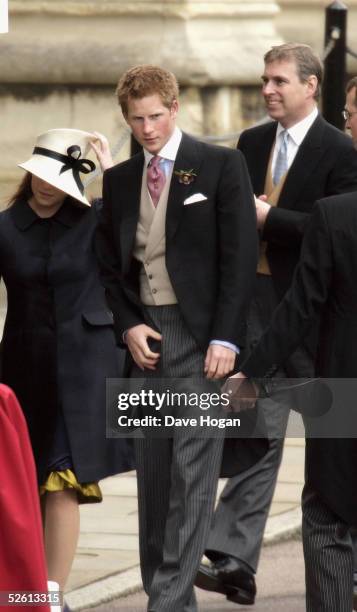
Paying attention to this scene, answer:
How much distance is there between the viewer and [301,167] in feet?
22.3

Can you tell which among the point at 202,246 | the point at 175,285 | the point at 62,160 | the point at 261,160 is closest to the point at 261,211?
the point at 261,160

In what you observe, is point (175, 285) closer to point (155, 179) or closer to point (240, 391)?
point (155, 179)

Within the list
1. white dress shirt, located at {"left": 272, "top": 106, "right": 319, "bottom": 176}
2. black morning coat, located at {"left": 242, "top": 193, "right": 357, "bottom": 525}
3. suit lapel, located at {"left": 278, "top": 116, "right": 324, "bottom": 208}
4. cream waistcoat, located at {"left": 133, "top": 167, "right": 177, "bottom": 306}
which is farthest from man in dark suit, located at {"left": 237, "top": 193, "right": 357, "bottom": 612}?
white dress shirt, located at {"left": 272, "top": 106, "right": 319, "bottom": 176}

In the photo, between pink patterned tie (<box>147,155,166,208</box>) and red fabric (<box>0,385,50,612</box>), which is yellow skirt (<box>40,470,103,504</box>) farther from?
red fabric (<box>0,385,50,612</box>)

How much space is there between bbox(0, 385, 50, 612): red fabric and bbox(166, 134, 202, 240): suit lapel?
138 cm

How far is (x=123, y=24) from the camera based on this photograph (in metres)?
12.2

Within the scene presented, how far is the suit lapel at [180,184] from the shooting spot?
20.6 feet

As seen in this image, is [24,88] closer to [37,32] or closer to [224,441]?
[37,32]

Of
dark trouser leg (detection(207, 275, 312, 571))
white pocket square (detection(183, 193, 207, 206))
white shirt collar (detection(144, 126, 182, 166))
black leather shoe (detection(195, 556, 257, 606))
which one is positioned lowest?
black leather shoe (detection(195, 556, 257, 606))

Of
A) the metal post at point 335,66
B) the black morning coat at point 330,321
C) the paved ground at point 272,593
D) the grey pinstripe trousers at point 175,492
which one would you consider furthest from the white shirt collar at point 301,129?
the metal post at point 335,66

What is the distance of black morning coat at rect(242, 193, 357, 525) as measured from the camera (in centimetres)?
566

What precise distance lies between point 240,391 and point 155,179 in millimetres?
931

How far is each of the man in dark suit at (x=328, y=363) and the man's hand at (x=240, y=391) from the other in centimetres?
2

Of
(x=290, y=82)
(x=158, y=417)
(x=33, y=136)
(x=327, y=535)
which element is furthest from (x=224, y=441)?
(x=33, y=136)
